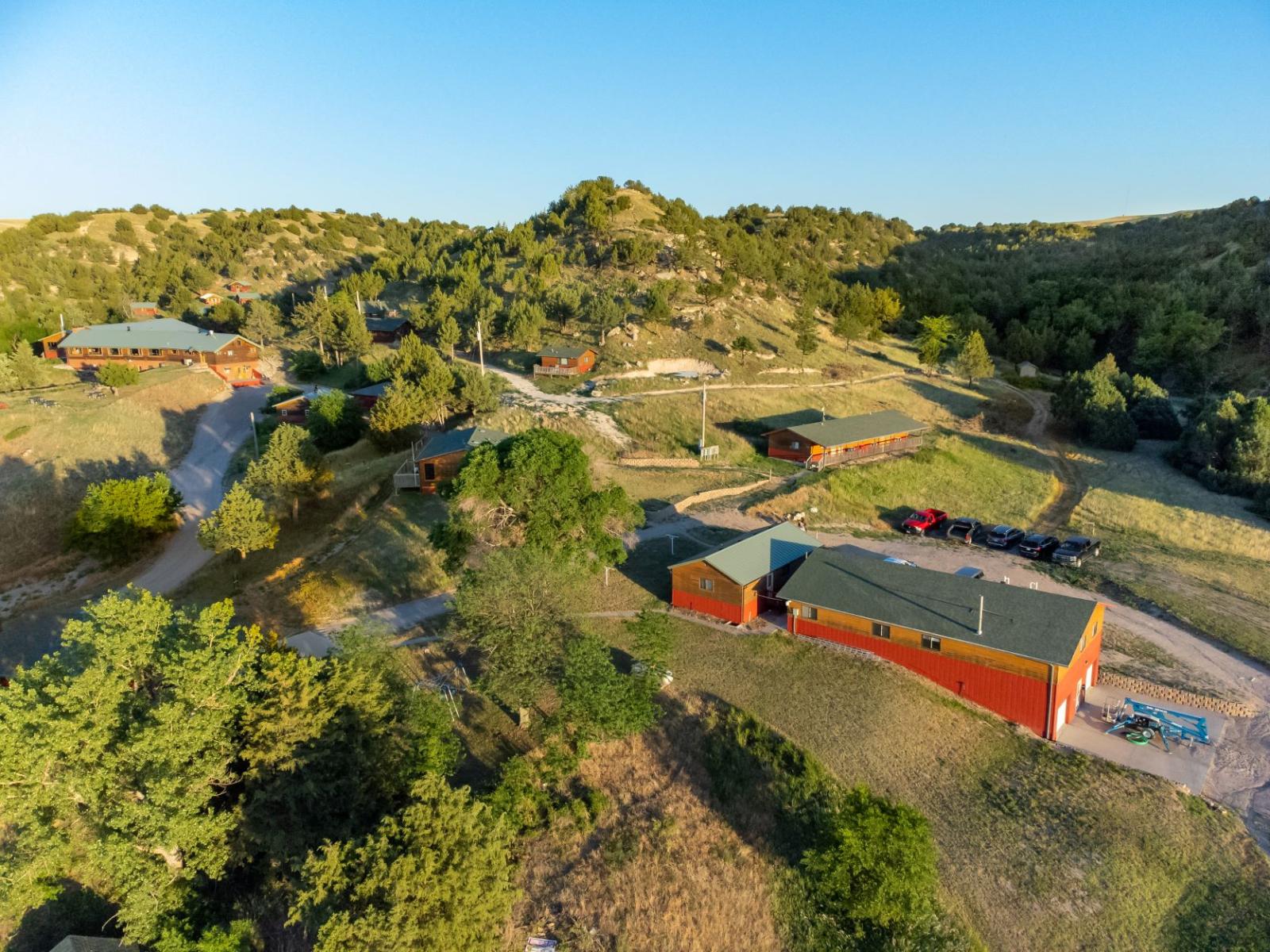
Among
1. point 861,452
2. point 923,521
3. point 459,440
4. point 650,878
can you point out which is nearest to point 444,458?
point 459,440

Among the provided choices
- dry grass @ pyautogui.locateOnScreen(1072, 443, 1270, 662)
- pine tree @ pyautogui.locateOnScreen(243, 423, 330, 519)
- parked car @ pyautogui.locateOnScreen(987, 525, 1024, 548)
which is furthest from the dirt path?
pine tree @ pyautogui.locateOnScreen(243, 423, 330, 519)

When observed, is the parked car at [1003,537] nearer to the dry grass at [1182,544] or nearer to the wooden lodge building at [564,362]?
the dry grass at [1182,544]

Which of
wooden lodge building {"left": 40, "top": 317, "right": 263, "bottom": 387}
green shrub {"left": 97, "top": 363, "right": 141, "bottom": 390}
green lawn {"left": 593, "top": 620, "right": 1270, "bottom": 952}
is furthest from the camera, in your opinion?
wooden lodge building {"left": 40, "top": 317, "right": 263, "bottom": 387}

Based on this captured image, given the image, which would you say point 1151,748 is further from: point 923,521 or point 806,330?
point 806,330

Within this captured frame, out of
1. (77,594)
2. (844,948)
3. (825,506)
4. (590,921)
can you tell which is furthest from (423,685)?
(825,506)

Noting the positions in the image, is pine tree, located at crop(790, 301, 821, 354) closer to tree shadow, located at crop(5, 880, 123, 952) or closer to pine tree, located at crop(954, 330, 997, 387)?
pine tree, located at crop(954, 330, 997, 387)

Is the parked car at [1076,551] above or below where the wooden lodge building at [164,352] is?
below

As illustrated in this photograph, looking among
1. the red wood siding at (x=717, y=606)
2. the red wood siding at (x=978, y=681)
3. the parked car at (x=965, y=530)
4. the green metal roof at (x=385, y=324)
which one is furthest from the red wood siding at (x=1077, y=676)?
the green metal roof at (x=385, y=324)
